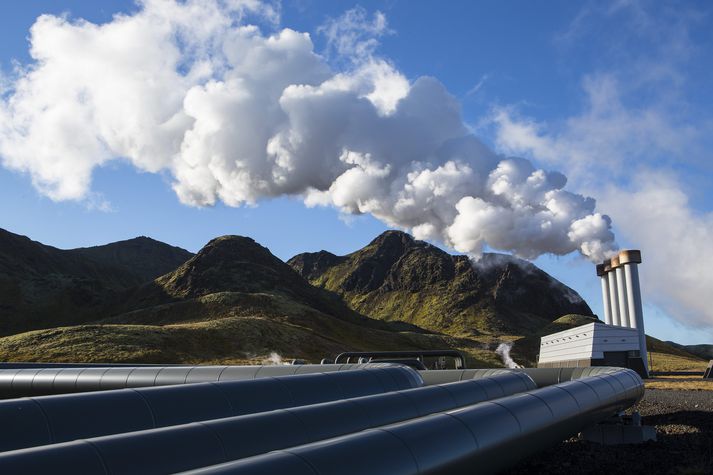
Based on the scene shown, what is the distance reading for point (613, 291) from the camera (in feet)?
255

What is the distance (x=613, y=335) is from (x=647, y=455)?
3890 centimetres

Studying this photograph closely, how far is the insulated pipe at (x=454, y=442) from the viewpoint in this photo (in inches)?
289

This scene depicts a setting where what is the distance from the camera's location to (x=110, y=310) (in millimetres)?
151000

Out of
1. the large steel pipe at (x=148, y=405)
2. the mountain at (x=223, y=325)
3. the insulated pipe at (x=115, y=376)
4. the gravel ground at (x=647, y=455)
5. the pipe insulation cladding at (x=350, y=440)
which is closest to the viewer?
the pipe insulation cladding at (x=350, y=440)

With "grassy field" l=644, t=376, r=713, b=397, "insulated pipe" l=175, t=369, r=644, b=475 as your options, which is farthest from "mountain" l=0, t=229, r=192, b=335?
"insulated pipe" l=175, t=369, r=644, b=475

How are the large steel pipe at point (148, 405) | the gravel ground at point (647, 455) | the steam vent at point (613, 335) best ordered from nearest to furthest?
the large steel pipe at point (148, 405)
the gravel ground at point (647, 455)
the steam vent at point (613, 335)

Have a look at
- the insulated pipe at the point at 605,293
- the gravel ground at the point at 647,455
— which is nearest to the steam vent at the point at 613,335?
the insulated pipe at the point at 605,293

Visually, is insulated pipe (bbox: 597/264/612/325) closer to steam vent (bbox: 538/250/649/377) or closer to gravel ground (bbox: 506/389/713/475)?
steam vent (bbox: 538/250/649/377)

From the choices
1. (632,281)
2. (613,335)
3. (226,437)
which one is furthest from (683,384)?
(226,437)

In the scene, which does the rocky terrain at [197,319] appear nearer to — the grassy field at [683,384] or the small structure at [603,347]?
the small structure at [603,347]

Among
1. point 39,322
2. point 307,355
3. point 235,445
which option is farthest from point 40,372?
point 39,322

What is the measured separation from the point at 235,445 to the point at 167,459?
54.5 inches

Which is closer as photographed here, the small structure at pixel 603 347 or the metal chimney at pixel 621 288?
the small structure at pixel 603 347

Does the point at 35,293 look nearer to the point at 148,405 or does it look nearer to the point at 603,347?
the point at 603,347
